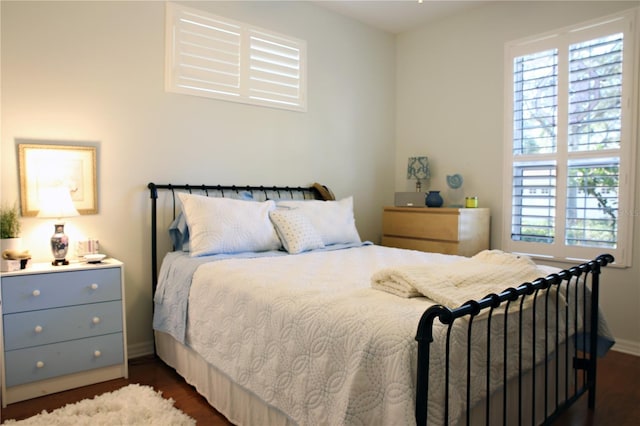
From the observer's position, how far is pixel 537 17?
3.35m

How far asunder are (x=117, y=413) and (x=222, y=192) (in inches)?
62.6

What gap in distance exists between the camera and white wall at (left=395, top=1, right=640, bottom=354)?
9.87 ft

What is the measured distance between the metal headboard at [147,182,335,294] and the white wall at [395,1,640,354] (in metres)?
1.16

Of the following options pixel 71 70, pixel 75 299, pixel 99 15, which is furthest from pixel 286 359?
pixel 99 15

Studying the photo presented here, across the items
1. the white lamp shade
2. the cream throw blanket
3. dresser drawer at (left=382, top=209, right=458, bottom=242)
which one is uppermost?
the white lamp shade

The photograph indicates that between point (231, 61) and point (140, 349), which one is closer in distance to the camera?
point (140, 349)

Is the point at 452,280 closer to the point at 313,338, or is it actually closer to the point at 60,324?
the point at 313,338

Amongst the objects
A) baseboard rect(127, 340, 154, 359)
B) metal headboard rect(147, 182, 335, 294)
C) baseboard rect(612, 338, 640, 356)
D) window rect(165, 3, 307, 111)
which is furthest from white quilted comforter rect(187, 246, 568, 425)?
baseboard rect(612, 338, 640, 356)

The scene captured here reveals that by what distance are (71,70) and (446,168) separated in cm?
307

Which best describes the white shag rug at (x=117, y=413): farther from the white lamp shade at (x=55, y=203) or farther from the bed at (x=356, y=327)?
the white lamp shade at (x=55, y=203)

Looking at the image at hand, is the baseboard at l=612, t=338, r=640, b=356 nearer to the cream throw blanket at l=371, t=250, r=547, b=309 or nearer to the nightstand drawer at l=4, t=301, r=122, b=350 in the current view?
the cream throw blanket at l=371, t=250, r=547, b=309

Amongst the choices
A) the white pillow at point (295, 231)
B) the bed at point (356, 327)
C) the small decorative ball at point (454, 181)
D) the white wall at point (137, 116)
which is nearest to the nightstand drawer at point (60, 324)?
the bed at point (356, 327)

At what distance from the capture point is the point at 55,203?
2.28 m

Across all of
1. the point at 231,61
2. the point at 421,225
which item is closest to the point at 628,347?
the point at 421,225
